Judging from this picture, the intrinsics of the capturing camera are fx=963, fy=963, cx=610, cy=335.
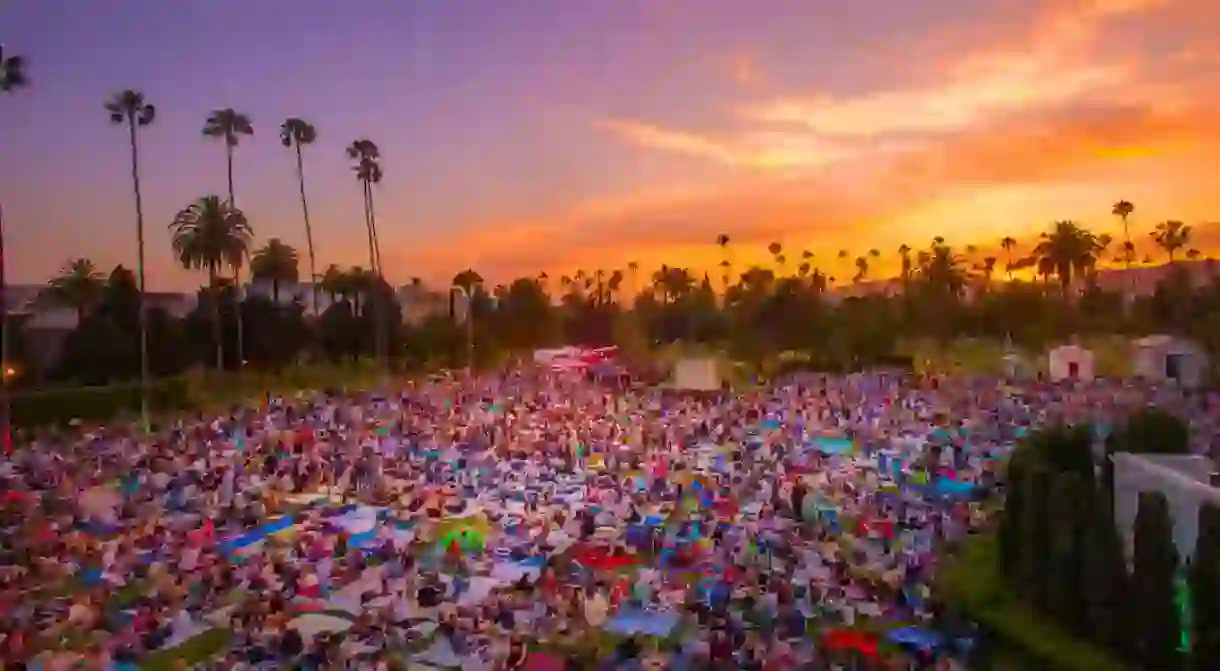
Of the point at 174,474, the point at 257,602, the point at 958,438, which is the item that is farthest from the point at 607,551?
the point at 958,438

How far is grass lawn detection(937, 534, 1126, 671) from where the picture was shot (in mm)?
11031

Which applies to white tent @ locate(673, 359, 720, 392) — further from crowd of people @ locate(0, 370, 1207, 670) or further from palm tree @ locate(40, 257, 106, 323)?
palm tree @ locate(40, 257, 106, 323)

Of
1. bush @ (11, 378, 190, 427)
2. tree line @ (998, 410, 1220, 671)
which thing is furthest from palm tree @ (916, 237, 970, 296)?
tree line @ (998, 410, 1220, 671)

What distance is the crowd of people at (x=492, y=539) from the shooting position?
12320mm

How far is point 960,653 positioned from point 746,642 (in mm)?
2615

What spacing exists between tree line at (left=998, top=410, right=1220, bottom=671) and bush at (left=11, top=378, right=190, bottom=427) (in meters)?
27.5

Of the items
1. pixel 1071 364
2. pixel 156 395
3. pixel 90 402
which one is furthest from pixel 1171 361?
pixel 90 402

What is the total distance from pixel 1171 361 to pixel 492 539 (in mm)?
35242

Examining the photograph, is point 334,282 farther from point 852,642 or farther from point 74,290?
point 852,642

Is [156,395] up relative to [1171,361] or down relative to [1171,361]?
up

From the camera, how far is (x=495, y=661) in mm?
11805

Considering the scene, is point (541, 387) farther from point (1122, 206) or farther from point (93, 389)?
point (1122, 206)

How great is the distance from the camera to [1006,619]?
1235 centimetres

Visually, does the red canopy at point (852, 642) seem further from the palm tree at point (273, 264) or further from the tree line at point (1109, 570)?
the palm tree at point (273, 264)
